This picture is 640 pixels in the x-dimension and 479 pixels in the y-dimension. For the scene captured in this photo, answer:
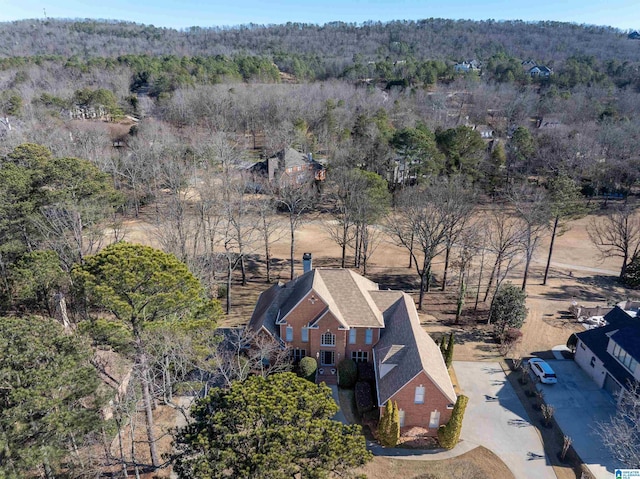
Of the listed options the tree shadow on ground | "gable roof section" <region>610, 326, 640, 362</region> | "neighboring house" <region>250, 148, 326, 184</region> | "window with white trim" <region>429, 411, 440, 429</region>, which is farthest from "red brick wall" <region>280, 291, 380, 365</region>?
"neighboring house" <region>250, 148, 326, 184</region>

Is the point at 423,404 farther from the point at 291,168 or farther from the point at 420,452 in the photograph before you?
the point at 291,168

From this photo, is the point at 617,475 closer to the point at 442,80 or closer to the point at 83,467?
the point at 83,467

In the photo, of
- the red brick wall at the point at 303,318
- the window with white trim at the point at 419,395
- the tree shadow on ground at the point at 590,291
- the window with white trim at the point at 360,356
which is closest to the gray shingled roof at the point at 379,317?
the red brick wall at the point at 303,318

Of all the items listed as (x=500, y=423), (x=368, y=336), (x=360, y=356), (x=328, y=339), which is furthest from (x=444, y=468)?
(x=328, y=339)

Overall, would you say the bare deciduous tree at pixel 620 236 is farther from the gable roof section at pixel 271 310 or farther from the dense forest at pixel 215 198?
the gable roof section at pixel 271 310

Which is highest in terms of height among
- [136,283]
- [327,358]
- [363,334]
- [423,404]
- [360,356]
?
[136,283]

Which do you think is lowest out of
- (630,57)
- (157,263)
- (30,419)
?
(30,419)

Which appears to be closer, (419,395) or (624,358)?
(419,395)

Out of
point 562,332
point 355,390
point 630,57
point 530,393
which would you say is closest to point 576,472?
point 530,393
